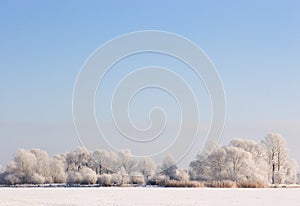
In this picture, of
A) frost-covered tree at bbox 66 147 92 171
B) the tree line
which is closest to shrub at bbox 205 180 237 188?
the tree line

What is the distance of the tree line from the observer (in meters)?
59.9

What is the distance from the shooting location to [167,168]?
63031 millimetres

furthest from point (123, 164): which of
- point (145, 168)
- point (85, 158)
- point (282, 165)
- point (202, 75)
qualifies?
point (202, 75)

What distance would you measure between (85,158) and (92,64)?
47717mm

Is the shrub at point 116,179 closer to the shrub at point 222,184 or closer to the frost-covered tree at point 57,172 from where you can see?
the frost-covered tree at point 57,172

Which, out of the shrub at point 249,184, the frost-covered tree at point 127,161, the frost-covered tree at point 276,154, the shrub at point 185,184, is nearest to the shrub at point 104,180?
the frost-covered tree at point 127,161

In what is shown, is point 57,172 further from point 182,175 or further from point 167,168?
point 182,175

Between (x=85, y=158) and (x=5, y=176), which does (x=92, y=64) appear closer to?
(x=5, y=176)

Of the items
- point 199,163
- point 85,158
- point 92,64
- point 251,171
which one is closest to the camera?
point 92,64

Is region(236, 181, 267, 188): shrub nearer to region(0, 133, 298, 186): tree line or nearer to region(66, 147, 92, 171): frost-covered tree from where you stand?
region(0, 133, 298, 186): tree line

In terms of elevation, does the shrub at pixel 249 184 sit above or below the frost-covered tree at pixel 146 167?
below

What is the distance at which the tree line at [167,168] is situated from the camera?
5994 centimetres

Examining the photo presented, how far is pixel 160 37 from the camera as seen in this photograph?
32.8 metres
